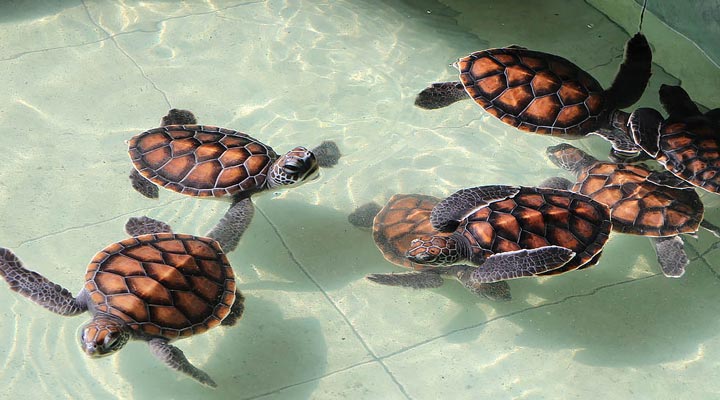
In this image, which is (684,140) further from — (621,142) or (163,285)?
(163,285)

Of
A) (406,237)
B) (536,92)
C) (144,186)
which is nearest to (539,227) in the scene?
(406,237)

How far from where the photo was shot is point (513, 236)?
168 inches

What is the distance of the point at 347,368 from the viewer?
165 inches

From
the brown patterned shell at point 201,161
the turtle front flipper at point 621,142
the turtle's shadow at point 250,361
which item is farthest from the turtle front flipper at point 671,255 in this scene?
the brown patterned shell at point 201,161

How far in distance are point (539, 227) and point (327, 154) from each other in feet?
5.30

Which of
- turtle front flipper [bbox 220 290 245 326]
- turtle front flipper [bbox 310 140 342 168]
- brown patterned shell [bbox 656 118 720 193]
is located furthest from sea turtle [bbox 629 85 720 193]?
turtle front flipper [bbox 220 290 245 326]

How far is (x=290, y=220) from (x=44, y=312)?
1.58 metres

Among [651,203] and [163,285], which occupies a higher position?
[651,203]

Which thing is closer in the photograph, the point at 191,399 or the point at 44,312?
the point at 191,399

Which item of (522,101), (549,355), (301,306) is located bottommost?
(301,306)

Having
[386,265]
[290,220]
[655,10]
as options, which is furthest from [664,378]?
[655,10]

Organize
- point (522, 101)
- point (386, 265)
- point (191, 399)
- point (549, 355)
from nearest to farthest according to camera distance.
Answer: point (191, 399)
point (549, 355)
point (386, 265)
point (522, 101)

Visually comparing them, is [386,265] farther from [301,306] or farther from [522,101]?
[522,101]

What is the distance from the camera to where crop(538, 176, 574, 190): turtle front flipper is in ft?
16.4
